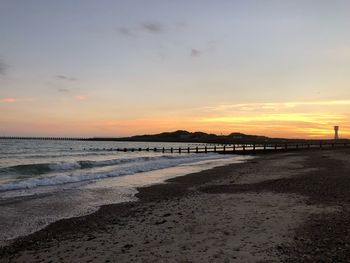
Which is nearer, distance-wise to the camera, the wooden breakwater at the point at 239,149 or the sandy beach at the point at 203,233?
the sandy beach at the point at 203,233

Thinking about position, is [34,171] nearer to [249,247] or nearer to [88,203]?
[88,203]

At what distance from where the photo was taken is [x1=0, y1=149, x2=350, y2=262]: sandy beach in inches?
247

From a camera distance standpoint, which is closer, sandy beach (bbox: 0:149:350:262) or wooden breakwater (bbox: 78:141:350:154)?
sandy beach (bbox: 0:149:350:262)

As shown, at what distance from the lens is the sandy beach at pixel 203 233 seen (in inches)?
247

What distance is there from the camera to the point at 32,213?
10.8 metres

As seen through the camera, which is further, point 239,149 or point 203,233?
point 239,149

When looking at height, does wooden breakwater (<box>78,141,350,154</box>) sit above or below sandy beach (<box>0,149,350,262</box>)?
above

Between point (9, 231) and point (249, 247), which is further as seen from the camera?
point (9, 231)

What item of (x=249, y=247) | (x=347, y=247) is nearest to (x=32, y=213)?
(x=249, y=247)

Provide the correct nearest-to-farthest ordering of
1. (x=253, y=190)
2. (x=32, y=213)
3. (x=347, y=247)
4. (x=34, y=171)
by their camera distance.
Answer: (x=347, y=247) < (x=32, y=213) < (x=253, y=190) < (x=34, y=171)

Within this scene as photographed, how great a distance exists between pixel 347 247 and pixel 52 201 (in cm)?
984

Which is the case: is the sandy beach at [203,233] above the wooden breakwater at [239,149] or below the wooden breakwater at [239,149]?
below

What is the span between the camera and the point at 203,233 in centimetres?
767

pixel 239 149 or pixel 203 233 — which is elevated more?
pixel 239 149
